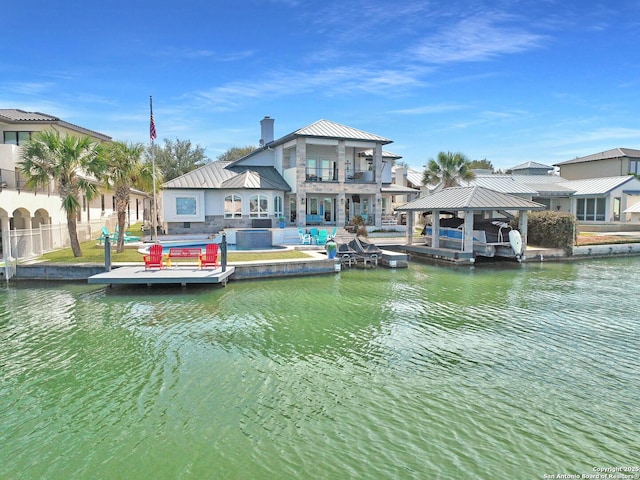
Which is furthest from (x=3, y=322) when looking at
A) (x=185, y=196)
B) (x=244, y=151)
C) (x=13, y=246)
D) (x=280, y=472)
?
(x=244, y=151)

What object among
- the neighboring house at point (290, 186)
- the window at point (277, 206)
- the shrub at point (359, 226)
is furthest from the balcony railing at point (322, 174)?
the shrub at point (359, 226)

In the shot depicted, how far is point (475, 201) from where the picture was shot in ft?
80.5

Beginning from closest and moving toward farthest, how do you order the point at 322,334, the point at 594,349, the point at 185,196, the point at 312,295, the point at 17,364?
1. the point at 17,364
2. the point at 594,349
3. the point at 322,334
4. the point at 312,295
5. the point at 185,196

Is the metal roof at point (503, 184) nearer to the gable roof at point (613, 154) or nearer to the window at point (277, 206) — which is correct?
the gable roof at point (613, 154)

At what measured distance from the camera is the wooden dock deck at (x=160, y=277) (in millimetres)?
16844

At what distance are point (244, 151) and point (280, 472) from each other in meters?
70.3

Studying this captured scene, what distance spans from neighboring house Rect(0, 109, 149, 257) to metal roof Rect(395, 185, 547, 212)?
60.9 feet

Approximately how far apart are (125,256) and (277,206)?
14.3m

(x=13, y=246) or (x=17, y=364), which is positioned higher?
(x=13, y=246)

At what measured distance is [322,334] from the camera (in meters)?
11.8

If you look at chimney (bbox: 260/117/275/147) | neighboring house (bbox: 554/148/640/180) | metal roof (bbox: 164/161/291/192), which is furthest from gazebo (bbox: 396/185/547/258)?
neighboring house (bbox: 554/148/640/180)

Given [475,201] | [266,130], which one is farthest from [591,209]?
[266,130]

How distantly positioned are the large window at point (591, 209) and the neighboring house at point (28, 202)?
42759 millimetres

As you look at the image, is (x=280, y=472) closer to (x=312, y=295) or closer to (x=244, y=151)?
(x=312, y=295)
